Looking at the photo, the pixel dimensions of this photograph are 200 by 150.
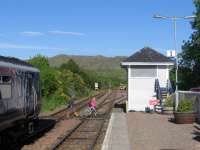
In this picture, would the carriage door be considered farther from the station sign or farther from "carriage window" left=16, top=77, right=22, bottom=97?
the station sign

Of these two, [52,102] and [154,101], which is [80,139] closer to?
[154,101]

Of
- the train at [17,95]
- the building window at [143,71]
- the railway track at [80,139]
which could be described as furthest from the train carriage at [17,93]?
the building window at [143,71]

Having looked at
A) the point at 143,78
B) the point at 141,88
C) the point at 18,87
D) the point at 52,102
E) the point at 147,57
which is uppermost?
the point at 147,57

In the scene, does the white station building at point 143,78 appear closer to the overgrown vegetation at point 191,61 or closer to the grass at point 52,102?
the grass at point 52,102

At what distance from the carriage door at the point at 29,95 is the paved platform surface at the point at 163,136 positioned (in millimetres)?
4071

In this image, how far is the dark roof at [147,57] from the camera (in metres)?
40.4

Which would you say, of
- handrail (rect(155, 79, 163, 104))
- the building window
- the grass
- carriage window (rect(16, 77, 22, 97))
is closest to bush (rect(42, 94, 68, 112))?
the grass

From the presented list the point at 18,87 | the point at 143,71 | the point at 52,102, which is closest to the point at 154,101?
the point at 143,71

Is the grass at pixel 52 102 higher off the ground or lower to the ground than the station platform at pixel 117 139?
higher

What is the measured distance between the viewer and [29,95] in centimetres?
2111

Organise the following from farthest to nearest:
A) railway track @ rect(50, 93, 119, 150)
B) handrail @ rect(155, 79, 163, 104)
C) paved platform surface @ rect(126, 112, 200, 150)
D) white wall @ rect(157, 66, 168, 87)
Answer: white wall @ rect(157, 66, 168, 87), handrail @ rect(155, 79, 163, 104), railway track @ rect(50, 93, 119, 150), paved platform surface @ rect(126, 112, 200, 150)

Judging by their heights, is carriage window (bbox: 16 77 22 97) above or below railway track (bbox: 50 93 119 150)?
above

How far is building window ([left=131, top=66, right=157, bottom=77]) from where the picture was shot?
1564 inches

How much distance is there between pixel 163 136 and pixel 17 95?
6.28m
